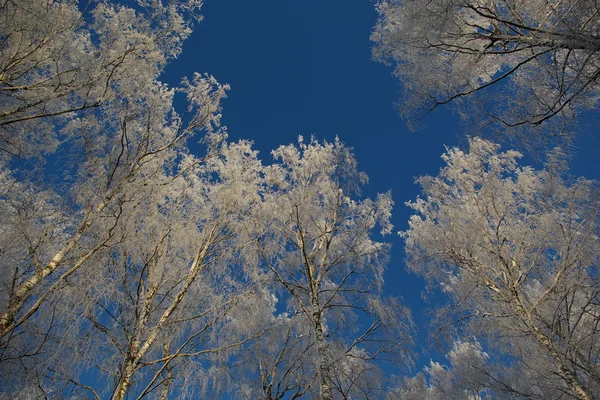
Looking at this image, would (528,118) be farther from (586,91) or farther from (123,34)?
(123,34)

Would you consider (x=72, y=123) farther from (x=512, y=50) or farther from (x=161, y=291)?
(x=512, y=50)

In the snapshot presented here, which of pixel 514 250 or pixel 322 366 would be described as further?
pixel 514 250

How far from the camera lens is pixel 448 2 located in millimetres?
3824

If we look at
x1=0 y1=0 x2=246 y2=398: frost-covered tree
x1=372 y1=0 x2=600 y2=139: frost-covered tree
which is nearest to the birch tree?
x1=0 y1=0 x2=246 y2=398: frost-covered tree

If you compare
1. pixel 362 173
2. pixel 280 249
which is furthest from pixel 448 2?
pixel 280 249

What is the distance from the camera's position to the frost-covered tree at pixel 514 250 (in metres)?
5.71

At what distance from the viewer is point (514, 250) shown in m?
7.34

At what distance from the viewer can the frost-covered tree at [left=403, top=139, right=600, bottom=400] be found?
571 cm

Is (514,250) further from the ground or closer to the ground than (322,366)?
further from the ground

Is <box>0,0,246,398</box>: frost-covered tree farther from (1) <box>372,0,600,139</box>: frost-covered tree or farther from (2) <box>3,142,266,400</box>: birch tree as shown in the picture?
(1) <box>372,0,600,139</box>: frost-covered tree

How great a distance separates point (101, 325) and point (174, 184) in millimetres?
2940

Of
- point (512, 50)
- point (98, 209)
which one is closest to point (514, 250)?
point (512, 50)

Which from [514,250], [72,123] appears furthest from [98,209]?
[514,250]

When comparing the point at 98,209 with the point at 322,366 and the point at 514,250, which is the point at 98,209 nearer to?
the point at 322,366
